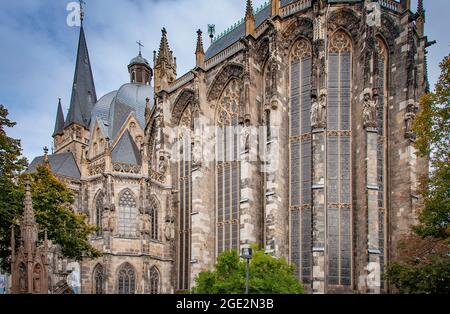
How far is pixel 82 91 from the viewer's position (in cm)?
5381

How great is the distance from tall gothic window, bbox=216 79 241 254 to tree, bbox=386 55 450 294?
13364 mm

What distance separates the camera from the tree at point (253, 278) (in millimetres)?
17016

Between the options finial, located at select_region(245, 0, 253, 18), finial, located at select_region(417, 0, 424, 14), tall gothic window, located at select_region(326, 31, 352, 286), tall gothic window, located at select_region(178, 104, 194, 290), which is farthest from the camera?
tall gothic window, located at select_region(178, 104, 194, 290)

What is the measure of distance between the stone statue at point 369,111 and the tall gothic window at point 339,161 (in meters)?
1.66

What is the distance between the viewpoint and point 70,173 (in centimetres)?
3981

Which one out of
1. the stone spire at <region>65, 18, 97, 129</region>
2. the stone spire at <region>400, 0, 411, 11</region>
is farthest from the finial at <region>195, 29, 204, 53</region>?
the stone spire at <region>65, 18, 97, 129</region>

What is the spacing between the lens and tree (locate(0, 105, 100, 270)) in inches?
673

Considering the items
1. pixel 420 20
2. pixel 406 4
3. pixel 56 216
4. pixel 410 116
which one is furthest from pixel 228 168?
pixel 420 20

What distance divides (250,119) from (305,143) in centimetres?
342

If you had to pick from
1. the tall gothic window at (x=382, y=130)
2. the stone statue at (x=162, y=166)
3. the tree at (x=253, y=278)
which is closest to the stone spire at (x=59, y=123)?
the stone statue at (x=162, y=166)

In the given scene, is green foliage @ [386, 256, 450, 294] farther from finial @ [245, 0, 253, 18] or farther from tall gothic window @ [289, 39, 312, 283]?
finial @ [245, 0, 253, 18]

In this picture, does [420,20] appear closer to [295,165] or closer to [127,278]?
[295,165]

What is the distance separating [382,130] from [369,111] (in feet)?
8.20
